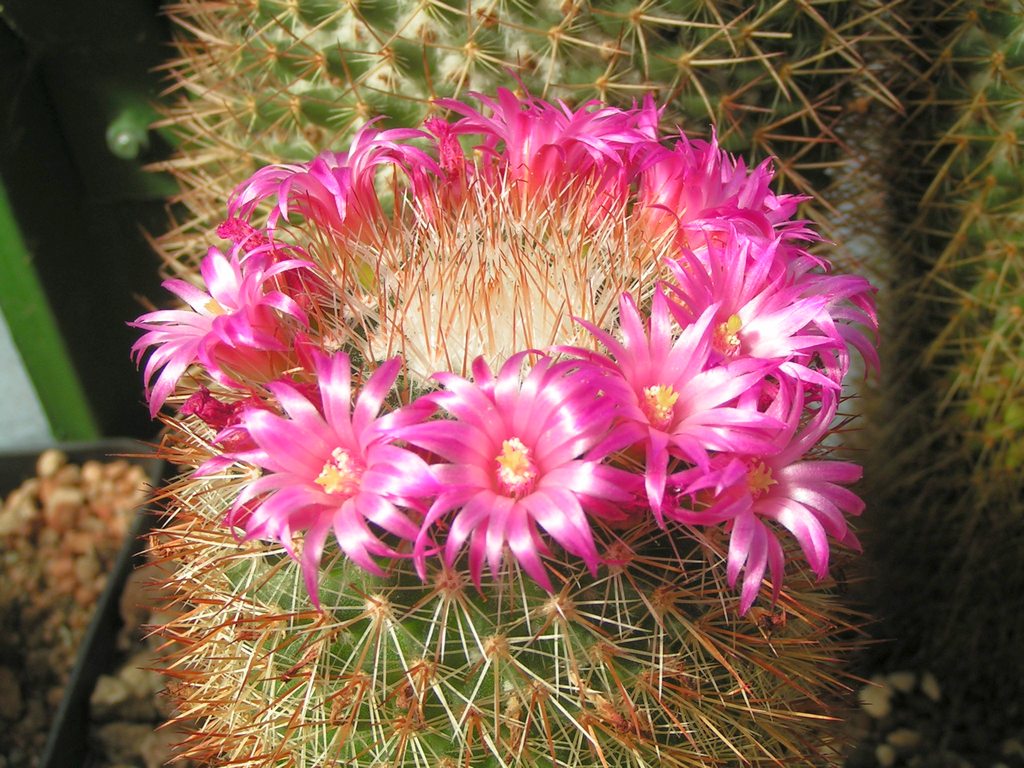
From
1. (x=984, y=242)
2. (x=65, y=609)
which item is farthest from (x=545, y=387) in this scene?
(x=65, y=609)

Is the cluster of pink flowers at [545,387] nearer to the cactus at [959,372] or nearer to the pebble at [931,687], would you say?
the cactus at [959,372]

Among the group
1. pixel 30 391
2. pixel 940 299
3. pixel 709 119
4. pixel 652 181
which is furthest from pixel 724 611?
pixel 30 391

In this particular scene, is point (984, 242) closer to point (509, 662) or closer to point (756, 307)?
point (756, 307)

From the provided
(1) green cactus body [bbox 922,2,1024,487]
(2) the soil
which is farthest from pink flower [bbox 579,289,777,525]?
(2) the soil

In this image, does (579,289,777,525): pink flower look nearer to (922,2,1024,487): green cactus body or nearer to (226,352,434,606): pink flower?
(226,352,434,606): pink flower

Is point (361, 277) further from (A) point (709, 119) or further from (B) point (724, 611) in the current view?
(A) point (709, 119)
